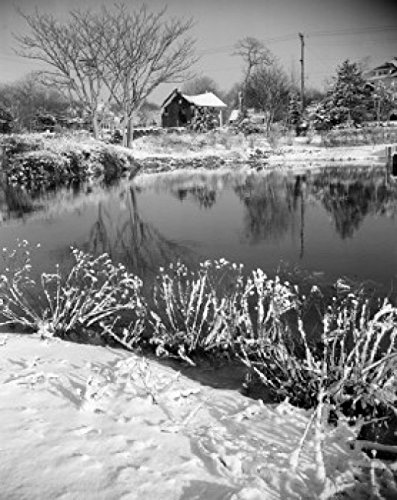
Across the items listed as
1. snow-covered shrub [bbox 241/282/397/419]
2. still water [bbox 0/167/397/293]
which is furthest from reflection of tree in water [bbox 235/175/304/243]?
snow-covered shrub [bbox 241/282/397/419]

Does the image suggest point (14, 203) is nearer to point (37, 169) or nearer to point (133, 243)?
point (37, 169)

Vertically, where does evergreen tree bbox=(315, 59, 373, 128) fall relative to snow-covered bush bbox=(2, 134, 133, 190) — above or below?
above

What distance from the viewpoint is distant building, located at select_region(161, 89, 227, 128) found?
50938 millimetres

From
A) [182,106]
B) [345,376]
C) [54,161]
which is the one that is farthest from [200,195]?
[182,106]

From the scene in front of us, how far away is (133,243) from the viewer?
8.59 m

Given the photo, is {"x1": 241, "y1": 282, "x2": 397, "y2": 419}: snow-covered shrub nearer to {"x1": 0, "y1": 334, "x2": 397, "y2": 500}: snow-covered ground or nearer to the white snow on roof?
{"x1": 0, "y1": 334, "x2": 397, "y2": 500}: snow-covered ground

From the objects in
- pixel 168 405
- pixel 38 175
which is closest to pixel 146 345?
pixel 168 405

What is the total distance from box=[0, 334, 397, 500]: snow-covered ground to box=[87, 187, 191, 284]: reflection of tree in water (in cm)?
319

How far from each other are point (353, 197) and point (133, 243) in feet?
23.3

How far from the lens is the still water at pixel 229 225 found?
7.08 m

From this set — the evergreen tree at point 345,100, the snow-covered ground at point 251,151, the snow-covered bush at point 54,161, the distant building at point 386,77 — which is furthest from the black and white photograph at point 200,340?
the distant building at point 386,77

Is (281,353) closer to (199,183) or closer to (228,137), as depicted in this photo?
(199,183)

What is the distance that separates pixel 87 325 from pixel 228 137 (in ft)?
99.9

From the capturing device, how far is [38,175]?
19953 millimetres
